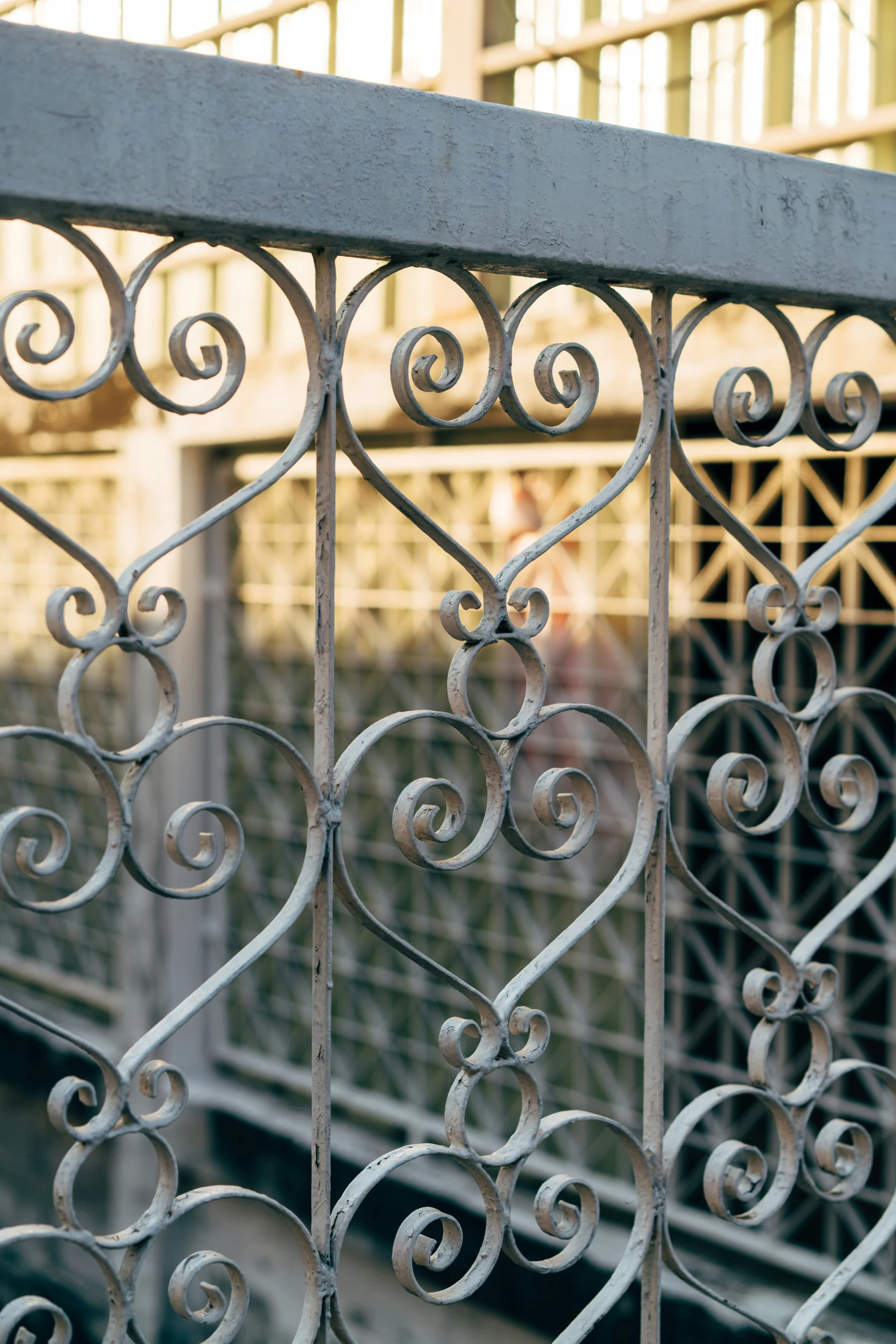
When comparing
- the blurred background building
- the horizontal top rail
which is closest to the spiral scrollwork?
the horizontal top rail

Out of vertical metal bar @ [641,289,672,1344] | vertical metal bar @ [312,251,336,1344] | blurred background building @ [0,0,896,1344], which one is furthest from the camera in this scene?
blurred background building @ [0,0,896,1344]

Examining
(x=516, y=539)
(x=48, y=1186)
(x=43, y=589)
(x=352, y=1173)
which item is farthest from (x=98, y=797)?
(x=516, y=539)

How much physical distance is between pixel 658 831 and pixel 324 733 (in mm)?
368

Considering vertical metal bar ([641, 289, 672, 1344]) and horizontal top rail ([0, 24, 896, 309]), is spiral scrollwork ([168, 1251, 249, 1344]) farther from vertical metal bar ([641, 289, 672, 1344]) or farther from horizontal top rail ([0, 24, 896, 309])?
horizontal top rail ([0, 24, 896, 309])

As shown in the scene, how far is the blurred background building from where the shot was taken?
3879 mm

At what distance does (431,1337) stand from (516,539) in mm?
2543

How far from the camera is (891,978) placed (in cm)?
387

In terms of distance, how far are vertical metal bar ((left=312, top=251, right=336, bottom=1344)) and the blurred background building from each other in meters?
2.22

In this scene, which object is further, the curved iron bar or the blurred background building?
the blurred background building

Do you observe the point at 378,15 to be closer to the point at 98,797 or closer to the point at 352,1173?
the point at 98,797

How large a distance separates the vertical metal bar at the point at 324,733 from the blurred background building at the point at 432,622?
2.22m

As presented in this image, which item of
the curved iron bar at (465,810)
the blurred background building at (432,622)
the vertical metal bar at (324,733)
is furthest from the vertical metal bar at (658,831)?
the blurred background building at (432,622)

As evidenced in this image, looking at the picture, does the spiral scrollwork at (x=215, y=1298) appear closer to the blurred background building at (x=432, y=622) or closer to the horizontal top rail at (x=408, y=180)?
the horizontal top rail at (x=408, y=180)

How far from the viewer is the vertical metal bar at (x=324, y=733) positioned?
45.6 inches
